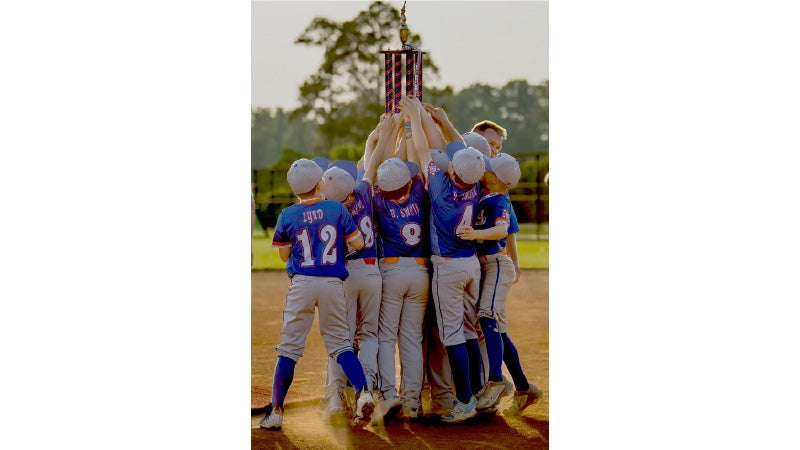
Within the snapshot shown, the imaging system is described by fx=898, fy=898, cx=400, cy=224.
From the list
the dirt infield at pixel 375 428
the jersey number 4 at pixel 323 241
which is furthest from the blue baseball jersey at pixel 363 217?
the dirt infield at pixel 375 428

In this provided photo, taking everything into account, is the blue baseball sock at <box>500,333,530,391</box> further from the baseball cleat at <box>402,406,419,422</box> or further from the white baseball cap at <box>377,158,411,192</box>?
the white baseball cap at <box>377,158,411,192</box>

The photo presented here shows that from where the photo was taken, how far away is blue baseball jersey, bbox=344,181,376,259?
216 inches

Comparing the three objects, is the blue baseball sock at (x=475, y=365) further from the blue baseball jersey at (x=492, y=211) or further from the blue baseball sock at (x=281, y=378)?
the blue baseball sock at (x=281, y=378)

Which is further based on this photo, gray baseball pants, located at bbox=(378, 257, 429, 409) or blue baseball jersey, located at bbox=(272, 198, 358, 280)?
gray baseball pants, located at bbox=(378, 257, 429, 409)

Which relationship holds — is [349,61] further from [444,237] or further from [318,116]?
[444,237]

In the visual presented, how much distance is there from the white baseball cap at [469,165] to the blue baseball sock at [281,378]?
1.50m

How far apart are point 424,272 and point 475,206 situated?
519 mm

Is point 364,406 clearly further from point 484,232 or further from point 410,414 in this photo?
point 484,232

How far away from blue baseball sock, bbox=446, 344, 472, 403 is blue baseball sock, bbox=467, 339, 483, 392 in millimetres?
186

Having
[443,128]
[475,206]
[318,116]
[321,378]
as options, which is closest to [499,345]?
[475,206]

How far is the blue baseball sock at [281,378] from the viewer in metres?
5.23

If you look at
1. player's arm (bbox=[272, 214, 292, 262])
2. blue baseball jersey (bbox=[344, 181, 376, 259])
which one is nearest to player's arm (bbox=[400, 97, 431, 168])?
blue baseball jersey (bbox=[344, 181, 376, 259])

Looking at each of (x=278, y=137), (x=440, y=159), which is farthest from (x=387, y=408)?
(x=278, y=137)

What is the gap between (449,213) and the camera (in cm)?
549
